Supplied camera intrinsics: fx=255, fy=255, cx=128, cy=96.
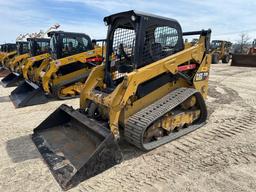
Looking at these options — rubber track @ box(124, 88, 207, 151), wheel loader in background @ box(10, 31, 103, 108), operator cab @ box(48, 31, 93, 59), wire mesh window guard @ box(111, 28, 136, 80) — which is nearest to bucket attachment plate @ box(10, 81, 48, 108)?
wheel loader in background @ box(10, 31, 103, 108)

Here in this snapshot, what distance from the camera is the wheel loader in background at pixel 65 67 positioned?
309 inches

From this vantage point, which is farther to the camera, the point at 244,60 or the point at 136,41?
the point at 244,60

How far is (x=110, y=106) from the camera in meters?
3.61

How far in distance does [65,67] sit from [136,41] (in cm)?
489

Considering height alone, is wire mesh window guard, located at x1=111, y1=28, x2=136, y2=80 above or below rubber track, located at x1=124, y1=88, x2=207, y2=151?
above

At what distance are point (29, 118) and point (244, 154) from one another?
4520mm

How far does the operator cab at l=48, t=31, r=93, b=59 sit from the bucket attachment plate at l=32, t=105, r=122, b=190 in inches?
164

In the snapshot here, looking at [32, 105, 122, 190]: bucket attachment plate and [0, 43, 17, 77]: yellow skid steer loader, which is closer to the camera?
[32, 105, 122, 190]: bucket attachment plate

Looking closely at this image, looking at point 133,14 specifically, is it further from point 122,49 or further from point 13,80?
point 13,80

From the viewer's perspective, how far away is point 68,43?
841 centimetres

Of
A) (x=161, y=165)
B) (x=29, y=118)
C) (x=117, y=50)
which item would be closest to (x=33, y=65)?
(x=29, y=118)

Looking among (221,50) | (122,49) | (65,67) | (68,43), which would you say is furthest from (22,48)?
(221,50)

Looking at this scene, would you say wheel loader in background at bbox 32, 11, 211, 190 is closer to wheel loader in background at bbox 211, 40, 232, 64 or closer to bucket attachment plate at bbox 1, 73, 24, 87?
bucket attachment plate at bbox 1, 73, 24, 87

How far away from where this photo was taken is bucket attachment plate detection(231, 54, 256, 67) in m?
16.9
